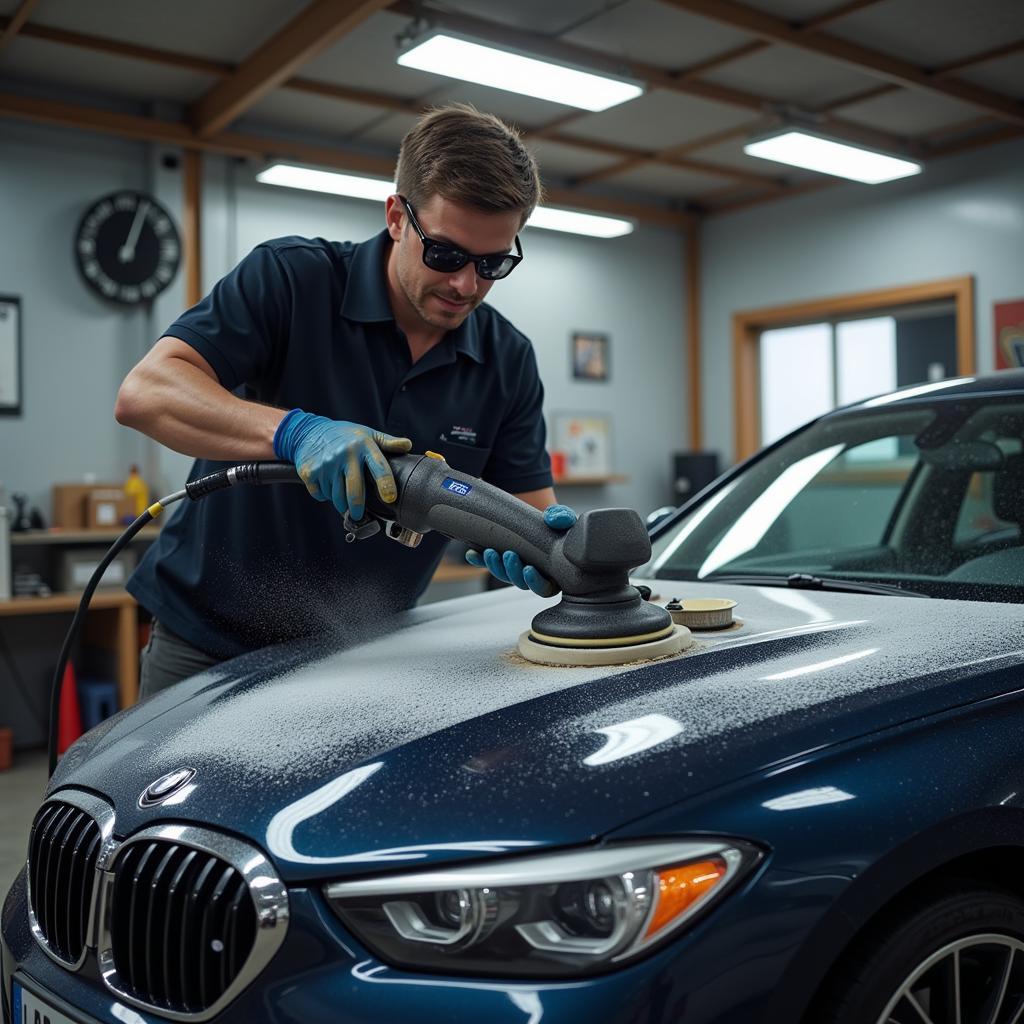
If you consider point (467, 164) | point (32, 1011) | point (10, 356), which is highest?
point (10, 356)

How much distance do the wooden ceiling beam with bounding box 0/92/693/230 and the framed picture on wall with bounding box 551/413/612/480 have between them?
4.93 feet

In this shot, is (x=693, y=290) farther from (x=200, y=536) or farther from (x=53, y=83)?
(x=200, y=536)

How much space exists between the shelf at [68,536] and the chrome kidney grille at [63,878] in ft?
12.9

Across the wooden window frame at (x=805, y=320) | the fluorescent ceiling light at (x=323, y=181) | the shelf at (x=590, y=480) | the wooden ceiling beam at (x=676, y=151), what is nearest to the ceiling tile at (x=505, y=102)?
the fluorescent ceiling light at (x=323, y=181)

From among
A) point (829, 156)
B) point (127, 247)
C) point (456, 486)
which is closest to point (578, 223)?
point (829, 156)

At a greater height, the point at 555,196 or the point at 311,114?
the point at 311,114

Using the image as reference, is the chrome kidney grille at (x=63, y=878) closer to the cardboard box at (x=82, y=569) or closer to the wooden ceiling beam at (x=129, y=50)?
the cardboard box at (x=82, y=569)

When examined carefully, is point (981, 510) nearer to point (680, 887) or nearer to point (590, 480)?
point (680, 887)

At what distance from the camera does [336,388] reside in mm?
1914

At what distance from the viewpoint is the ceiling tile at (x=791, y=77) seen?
540 cm

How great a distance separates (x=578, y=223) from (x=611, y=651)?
21.2 feet

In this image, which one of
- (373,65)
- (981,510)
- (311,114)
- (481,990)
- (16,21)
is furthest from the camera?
(311,114)

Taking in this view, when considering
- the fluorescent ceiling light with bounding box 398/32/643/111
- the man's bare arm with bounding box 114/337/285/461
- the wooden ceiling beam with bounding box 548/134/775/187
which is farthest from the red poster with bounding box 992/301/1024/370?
the man's bare arm with bounding box 114/337/285/461

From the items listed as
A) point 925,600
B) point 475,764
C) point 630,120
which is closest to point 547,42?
point 630,120
